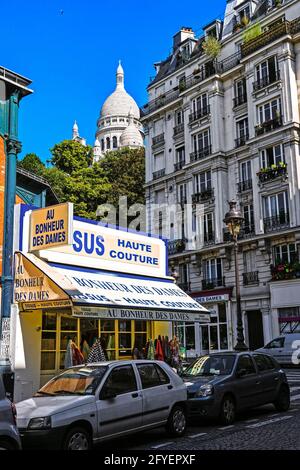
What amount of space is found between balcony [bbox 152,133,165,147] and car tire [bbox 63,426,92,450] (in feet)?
120

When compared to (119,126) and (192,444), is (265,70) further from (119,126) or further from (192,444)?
(119,126)

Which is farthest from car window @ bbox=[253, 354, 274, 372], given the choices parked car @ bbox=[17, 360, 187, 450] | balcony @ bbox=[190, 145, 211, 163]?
balcony @ bbox=[190, 145, 211, 163]

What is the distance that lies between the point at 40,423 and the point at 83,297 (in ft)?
19.2

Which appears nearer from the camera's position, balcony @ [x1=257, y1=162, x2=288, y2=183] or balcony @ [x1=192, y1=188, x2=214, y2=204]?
balcony @ [x1=257, y1=162, x2=288, y2=183]

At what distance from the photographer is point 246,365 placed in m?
11.9

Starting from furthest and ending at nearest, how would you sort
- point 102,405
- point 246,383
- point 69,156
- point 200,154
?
point 69,156
point 200,154
point 246,383
point 102,405

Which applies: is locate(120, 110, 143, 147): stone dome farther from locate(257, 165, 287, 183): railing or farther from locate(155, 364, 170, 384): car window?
locate(155, 364, 170, 384): car window

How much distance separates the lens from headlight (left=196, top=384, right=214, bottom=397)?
10.7 metres

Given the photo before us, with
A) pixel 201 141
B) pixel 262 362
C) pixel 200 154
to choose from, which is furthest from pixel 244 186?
pixel 262 362

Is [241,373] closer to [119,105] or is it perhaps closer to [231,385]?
[231,385]

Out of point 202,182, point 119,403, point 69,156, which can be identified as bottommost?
point 119,403

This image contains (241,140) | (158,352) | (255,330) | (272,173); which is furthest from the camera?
(241,140)

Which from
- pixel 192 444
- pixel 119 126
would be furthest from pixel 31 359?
pixel 119 126

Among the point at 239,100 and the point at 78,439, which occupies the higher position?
the point at 239,100
